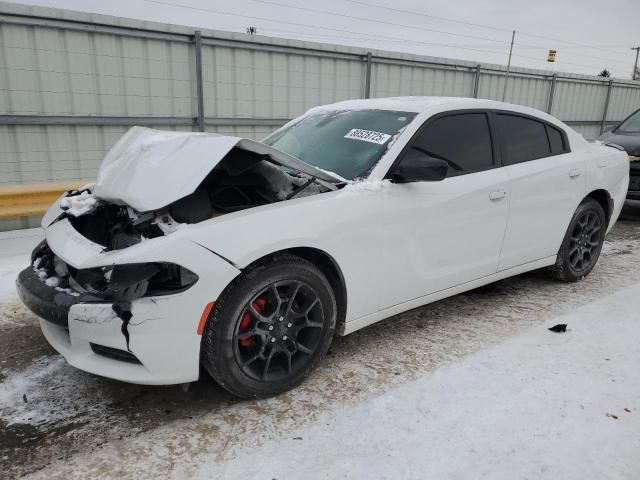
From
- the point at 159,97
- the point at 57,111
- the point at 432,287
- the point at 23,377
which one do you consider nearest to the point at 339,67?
the point at 159,97

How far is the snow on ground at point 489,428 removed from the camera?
2.18 meters

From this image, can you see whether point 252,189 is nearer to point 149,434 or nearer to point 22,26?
point 149,434

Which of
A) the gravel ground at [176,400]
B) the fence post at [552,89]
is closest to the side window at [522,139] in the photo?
the gravel ground at [176,400]

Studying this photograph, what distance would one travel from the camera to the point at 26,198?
568 centimetres

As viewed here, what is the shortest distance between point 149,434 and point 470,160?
2.66 m

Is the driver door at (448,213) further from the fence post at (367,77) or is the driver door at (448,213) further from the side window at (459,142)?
the fence post at (367,77)

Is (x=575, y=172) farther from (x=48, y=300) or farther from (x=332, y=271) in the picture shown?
(x=48, y=300)

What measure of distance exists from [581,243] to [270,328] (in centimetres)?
329

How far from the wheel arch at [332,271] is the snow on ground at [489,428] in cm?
53

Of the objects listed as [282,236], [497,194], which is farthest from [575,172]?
[282,236]

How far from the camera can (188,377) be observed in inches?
95.0

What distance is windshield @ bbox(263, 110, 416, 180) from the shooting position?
3164 mm

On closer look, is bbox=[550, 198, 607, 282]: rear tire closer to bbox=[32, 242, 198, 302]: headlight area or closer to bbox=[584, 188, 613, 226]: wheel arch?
bbox=[584, 188, 613, 226]: wheel arch

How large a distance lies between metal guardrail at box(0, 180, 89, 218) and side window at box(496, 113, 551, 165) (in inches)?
191
